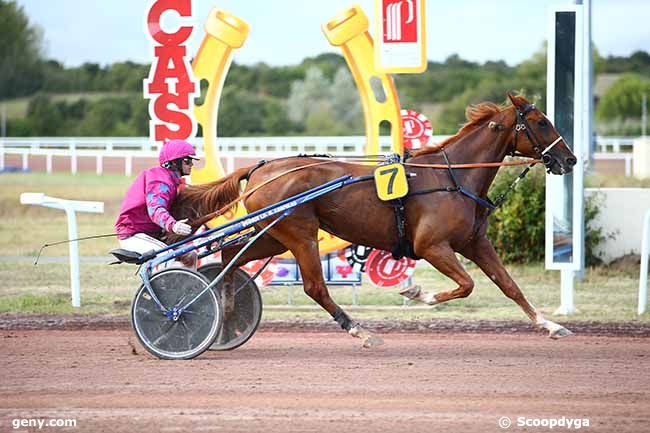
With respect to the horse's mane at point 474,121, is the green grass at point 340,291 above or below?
below

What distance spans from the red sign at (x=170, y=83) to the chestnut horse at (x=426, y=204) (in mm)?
2002

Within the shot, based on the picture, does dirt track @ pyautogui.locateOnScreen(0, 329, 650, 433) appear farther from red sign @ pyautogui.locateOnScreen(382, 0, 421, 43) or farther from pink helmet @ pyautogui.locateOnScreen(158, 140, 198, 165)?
red sign @ pyautogui.locateOnScreen(382, 0, 421, 43)

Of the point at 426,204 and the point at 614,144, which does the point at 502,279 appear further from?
the point at 614,144

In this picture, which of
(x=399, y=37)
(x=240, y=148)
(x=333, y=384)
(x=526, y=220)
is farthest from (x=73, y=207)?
(x=240, y=148)

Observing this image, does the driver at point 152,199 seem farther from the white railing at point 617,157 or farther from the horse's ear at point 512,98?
the white railing at point 617,157

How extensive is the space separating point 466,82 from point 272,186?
34.3 metres

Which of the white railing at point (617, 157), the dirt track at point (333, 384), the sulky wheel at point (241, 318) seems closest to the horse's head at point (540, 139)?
the dirt track at point (333, 384)

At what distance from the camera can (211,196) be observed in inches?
329

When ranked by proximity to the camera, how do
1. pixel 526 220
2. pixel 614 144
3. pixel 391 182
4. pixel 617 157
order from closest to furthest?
1. pixel 391 182
2. pixel 526 220
3. pixel 617 157
4. pixel 614 144

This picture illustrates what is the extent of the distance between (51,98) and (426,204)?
2942 centimetres

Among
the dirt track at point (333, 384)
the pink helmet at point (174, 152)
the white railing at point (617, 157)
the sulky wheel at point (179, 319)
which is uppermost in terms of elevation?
the white railing at point (617, 157)

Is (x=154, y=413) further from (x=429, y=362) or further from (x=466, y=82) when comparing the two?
(x=466, y=82)

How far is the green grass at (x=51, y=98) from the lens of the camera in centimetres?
3488

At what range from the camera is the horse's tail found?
27.3 feet
